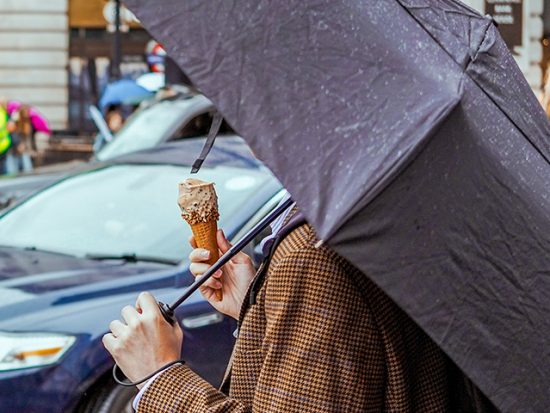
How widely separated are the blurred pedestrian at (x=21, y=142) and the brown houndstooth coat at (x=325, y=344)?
15.7 m

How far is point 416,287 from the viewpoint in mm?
1880

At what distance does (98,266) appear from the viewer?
19.0 feet

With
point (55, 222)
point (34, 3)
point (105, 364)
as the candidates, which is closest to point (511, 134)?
point (105, 364)

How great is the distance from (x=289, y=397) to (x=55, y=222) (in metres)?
4.58

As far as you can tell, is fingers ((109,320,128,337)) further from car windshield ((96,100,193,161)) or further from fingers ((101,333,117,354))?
car windshield ((96,100,193,161))

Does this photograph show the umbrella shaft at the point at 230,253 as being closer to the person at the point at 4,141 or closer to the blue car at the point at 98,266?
the blue car at the point at 98,266

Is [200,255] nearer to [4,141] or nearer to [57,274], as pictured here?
[57,274]

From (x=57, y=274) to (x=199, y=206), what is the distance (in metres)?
3.28

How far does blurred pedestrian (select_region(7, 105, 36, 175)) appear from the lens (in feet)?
58.3

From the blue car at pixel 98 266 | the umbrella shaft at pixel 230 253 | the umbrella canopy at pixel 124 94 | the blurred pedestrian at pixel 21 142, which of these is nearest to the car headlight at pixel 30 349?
the blue car at pixel 98 266

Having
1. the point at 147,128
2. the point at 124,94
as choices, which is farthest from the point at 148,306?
the point at 124,94

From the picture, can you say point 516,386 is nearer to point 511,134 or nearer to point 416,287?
point 416,287

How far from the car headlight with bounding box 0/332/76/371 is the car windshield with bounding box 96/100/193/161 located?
6.47m

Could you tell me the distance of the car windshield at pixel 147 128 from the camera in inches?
462
